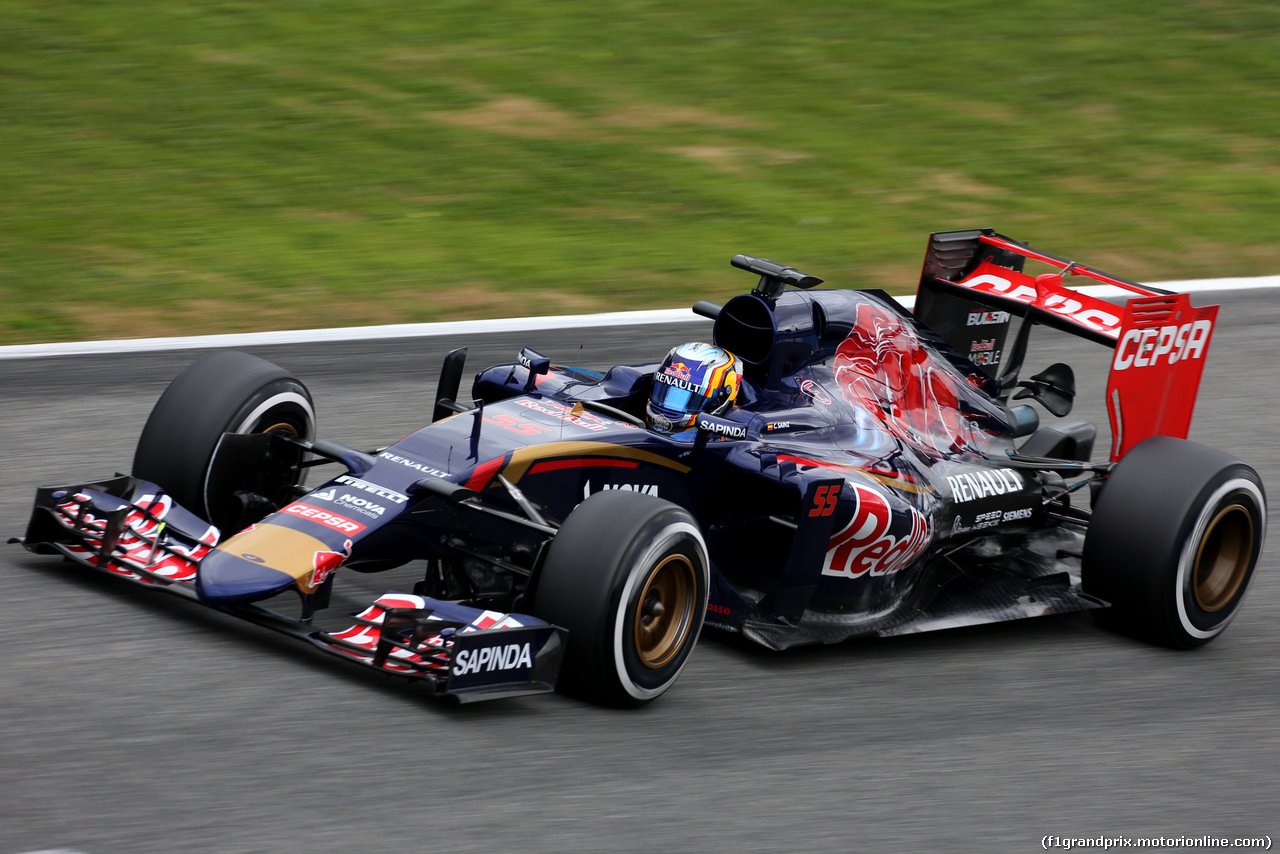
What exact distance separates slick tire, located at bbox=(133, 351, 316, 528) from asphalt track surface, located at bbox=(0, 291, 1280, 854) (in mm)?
458

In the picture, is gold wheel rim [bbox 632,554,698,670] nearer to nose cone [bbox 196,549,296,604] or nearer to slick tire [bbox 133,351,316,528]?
nose cone [bbox 196,549,296,604]

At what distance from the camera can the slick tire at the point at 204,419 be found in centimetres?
609

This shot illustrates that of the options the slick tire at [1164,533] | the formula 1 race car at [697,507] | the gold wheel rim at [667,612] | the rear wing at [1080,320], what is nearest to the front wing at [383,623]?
the formula 1 race car at [697,507]

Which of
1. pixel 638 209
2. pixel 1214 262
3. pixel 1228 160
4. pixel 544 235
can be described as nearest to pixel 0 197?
pixel 544 235

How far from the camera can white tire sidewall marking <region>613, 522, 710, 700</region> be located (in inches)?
204

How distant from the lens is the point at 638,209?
45.7ft

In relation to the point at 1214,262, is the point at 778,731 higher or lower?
lower

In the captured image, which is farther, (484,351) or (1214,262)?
(1214,262)

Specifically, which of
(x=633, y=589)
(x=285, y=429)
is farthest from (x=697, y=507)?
(x=285, y=429)

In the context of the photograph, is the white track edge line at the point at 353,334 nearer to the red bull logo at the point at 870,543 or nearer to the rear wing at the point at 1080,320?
the rear wing at the point at 1080,320

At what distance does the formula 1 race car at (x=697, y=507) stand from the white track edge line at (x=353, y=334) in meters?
3.50

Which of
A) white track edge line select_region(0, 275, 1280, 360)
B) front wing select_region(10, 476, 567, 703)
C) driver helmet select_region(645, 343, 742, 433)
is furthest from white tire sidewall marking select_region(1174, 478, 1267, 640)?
white track edge line select_region(0, 275, 1280, 360)

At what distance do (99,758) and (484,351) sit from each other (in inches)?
223

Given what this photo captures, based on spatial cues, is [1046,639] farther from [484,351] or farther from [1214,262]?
[1214,262]
